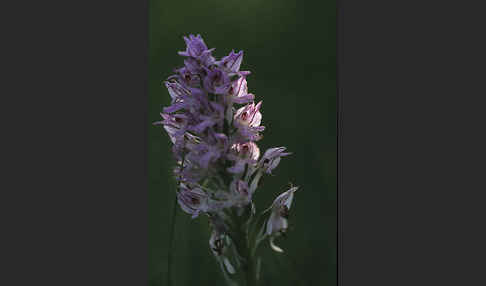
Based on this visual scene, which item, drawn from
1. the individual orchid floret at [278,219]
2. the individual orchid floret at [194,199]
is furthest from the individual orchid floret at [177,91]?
the individual orchid floret at [278,219]

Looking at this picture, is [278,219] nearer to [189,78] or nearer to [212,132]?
[212,132]

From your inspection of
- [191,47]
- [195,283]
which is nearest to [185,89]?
[191,47]

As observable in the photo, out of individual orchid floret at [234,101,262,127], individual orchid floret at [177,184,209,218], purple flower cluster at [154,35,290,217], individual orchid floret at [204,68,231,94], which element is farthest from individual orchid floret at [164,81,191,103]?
individual orchid floret at [177,184,209,218]

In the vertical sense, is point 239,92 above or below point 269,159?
above

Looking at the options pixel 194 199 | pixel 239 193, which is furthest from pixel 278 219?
pixel 194 199

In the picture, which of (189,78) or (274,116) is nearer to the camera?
(189,78)

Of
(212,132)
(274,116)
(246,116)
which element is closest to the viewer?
(212,132)
